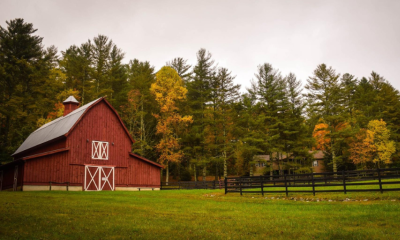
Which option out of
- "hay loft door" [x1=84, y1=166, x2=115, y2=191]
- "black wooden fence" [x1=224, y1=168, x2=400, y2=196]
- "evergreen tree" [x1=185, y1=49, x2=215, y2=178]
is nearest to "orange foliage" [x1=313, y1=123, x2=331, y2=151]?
"evergreen tree" [x1=185, y1=49, x2=215, y2=178]

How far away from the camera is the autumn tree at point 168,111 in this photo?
37.7 m

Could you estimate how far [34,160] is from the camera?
940 inches

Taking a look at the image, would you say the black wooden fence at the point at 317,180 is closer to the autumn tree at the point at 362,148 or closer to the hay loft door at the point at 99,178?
the hay loft door at the point at 99,178

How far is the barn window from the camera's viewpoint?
91.5 ft

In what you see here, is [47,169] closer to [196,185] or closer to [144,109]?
[196,185]

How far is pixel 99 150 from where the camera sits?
28.3 meters

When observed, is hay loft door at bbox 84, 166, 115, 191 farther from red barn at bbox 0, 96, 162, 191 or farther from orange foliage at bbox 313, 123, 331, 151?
orange foliage at bbox 313, 123, 331, 151

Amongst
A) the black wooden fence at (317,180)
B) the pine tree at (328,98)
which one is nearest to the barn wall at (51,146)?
the black wooden fence at (317,180)

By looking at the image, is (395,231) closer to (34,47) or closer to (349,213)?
(349,213)

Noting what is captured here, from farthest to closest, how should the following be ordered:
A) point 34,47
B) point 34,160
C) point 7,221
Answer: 1. point 34,47
2. point 34,160
3. point 7,221

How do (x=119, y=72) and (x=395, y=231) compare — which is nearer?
(x=395, y=231)

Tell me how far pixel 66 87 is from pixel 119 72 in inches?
332

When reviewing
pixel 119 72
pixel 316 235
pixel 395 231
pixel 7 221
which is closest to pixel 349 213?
pixel 395 231

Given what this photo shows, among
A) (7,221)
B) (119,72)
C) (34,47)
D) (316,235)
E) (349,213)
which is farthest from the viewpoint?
(119,72)
